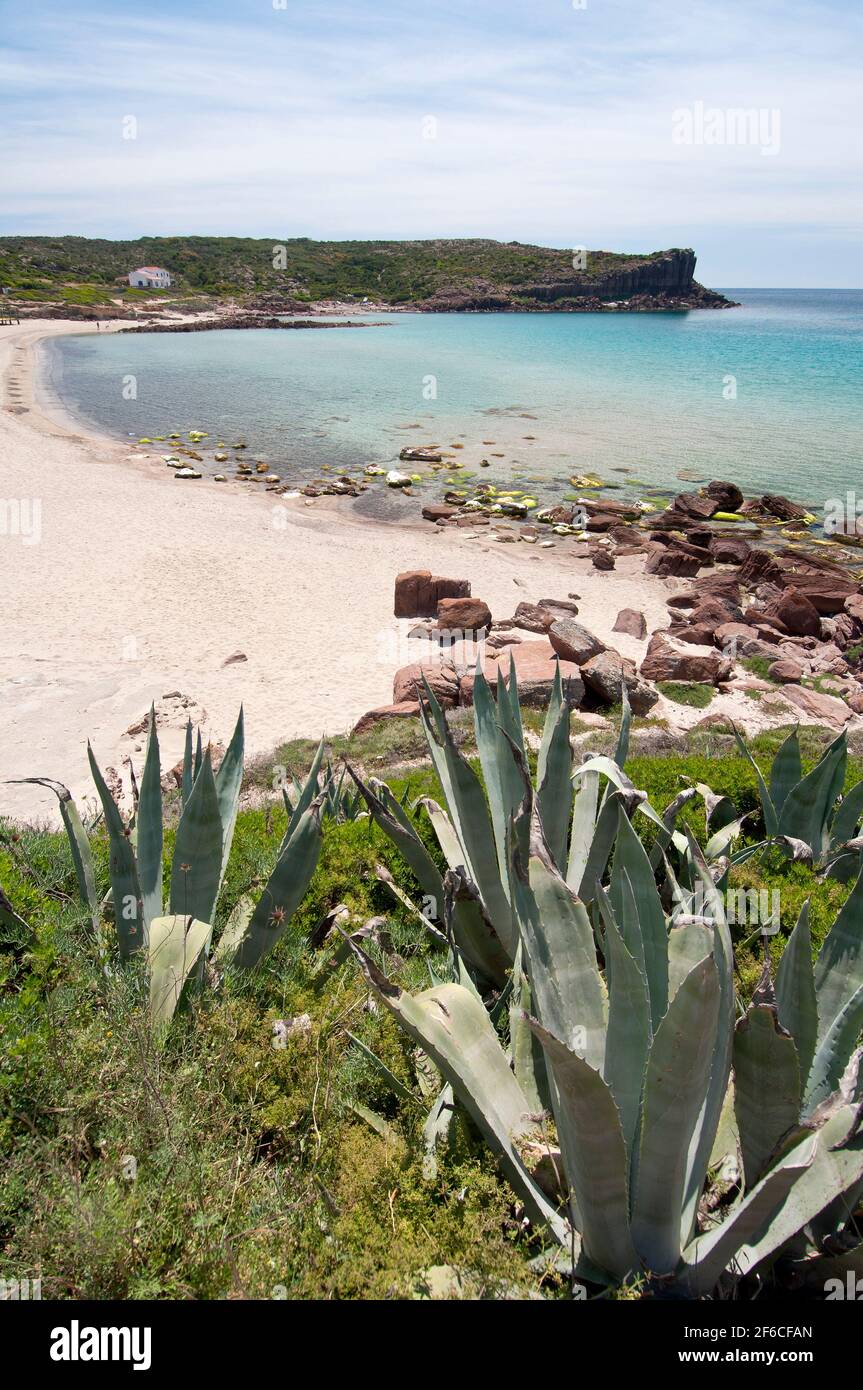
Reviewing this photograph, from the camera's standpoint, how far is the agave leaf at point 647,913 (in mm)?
2512

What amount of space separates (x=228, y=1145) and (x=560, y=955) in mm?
1342

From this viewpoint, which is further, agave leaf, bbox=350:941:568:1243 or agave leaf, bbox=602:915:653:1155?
agave leaf, bbox=350:941:568:1243

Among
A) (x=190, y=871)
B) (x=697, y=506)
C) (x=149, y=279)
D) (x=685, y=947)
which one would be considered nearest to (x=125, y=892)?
(x=190, y=871)

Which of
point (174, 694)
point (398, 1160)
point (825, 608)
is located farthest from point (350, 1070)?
point (825, 608)

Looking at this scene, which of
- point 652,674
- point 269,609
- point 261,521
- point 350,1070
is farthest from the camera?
point 261,521

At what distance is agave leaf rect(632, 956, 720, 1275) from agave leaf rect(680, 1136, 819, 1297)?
0.06 m

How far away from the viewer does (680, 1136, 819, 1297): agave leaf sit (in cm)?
190

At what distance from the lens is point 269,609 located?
13.9 metres

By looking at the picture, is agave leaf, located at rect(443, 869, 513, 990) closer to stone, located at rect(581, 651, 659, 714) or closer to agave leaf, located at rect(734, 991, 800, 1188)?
agave leaf, located at rect(734, 991, 800, 1188)

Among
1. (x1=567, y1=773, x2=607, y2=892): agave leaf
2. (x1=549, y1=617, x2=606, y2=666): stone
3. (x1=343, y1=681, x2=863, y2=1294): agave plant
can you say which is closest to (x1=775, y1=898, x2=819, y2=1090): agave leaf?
(x1=343, y1=681, x2=863, y2=1294): agave plant

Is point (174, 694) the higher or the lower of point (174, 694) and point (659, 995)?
the lower

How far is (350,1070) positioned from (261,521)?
17.9 m

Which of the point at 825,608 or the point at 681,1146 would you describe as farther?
the point at 825,608
